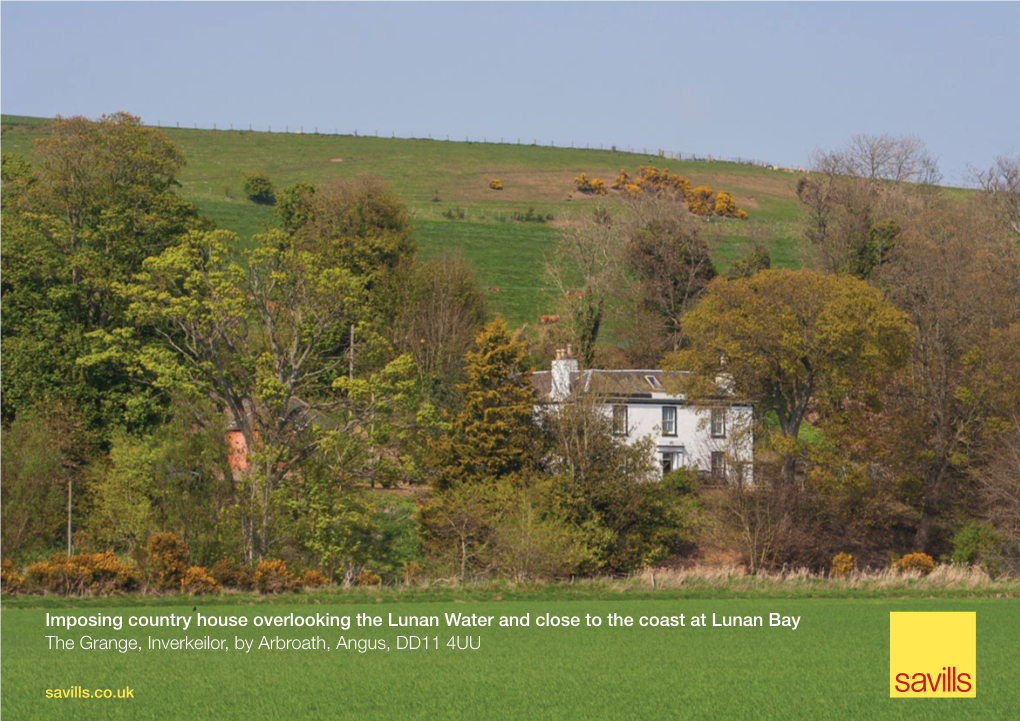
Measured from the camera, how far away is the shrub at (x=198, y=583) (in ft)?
95.0

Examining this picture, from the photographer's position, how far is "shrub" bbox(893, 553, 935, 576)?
4125 cm

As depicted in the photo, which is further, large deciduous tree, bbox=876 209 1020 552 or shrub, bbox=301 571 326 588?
large deciduous tree, bbox=876 209 1020 552

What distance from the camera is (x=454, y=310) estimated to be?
67.4 meters

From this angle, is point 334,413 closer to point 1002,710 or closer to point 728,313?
point 728,313

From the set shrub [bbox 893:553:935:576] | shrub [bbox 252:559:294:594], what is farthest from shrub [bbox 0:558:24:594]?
shrub [bbox 893:553:935:576]

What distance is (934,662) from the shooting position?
16.2 m

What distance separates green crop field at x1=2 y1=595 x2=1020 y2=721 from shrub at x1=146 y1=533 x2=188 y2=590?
477 centimetres

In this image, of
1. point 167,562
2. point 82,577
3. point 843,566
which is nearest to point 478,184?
point 843,566

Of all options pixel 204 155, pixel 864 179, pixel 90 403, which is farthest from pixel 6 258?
pixel 204 155

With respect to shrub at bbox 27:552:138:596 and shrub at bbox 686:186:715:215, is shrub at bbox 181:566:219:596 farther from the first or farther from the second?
shrub at bbox 686:186:715:215

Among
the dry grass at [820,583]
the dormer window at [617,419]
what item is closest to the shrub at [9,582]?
the dry grass at [820,583]

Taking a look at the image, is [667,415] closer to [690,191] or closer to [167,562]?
[167,562]

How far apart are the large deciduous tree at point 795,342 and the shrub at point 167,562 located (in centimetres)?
2887

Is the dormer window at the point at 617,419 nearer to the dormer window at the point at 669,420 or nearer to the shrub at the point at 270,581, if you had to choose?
the dormer window at the point at 669,420
